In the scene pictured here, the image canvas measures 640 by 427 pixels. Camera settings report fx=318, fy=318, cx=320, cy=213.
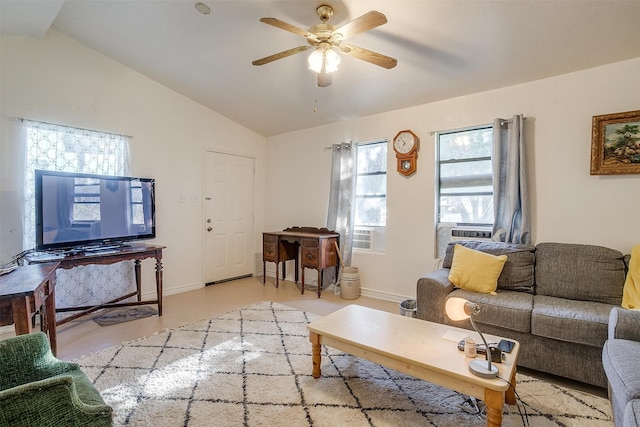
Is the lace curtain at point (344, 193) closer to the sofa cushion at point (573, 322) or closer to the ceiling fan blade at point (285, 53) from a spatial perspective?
the ceiling fan blade at point (285, 53)

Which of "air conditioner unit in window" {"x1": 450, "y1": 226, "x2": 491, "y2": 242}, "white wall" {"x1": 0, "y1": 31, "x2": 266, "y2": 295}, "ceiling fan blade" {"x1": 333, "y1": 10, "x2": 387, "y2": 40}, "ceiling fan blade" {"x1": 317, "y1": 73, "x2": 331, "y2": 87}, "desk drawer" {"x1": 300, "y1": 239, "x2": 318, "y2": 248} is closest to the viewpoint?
"ceiling fan blade" {"x1": 333, "y1": 10, "x2": 387, "y2": 40}

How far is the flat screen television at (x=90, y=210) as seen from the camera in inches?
107

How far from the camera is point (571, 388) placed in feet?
6.73

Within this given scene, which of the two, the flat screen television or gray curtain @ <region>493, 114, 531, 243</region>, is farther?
gray curtain @ <region>493, 114, 531, 243</region>

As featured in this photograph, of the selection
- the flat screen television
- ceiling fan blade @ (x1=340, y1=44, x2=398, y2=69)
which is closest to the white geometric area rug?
the flat screen television

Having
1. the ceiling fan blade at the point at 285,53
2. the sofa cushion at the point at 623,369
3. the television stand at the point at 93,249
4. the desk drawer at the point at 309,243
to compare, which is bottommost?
the sofa cushion at the point at 623,369

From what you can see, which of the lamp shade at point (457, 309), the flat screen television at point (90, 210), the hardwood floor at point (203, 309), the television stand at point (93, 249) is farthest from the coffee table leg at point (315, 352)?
the flat screen television at point (90, 210)

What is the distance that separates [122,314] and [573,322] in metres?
3.96

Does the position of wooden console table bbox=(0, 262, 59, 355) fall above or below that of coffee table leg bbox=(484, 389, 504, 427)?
above

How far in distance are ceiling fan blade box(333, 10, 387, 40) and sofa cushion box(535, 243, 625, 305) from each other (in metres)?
2.33

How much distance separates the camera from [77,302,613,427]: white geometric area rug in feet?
5.70

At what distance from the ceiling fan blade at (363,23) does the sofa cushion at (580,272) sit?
2.33 meters

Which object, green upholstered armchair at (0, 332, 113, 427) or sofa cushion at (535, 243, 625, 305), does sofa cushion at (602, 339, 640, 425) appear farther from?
green upholstered armchair at (0, 332, 113, 427)

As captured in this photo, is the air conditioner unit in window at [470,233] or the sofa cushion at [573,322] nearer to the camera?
the sofa cushion at [573,322]
